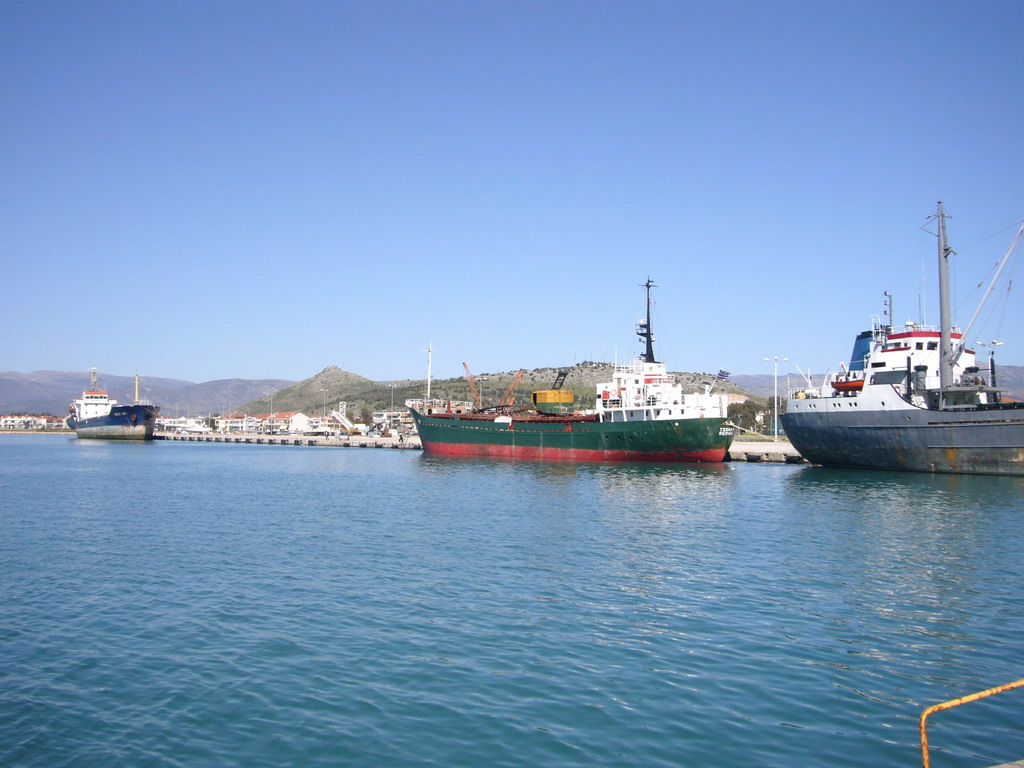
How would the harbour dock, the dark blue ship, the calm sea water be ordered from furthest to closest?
the dark blue ship
the harbour dock
the calm sea water

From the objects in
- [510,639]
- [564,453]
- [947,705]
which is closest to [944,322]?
[564,453]

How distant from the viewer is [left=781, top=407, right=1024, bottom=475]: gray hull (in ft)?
132

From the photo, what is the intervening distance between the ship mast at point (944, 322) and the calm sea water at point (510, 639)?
51.0ft

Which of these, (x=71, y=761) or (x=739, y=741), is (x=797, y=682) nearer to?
(x=739, y=741)

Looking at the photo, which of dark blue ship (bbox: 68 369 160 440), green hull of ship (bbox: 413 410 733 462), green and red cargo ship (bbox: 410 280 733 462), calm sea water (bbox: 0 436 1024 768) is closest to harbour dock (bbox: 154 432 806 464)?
green and red cargo ship (bbox: 410 280 733 462)

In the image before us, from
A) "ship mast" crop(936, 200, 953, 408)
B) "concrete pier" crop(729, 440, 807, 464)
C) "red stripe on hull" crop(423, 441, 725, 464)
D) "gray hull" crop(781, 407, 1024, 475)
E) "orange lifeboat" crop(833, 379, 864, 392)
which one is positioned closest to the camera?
"gray hull" crop(781, 407, 1024, 475)

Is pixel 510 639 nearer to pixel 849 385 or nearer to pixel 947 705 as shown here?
pixel 947 705

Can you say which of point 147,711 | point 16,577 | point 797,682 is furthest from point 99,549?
point 797,682

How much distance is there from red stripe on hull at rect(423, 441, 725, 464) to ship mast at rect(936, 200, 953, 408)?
17.6 meters

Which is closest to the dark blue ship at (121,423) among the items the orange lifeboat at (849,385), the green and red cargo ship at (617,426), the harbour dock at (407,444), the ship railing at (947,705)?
the harbour dock at (407,444)

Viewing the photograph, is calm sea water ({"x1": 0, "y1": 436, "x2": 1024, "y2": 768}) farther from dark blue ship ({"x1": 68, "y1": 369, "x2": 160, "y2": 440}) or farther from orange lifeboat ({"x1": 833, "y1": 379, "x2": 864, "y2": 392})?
dark blue ship ({"x1": 68, "y1": 369, "x2": 160, "y2": 440})

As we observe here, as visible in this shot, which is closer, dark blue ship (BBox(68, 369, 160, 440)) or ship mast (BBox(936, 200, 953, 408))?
ship mast (BBox(936, 200, 953, 408))

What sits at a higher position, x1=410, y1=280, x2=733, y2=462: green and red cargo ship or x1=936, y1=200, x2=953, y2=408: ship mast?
x1=936, y1=200, x2=953, y2=408: ship mast

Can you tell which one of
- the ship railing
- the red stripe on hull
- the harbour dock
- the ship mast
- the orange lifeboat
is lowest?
the harbour dock
